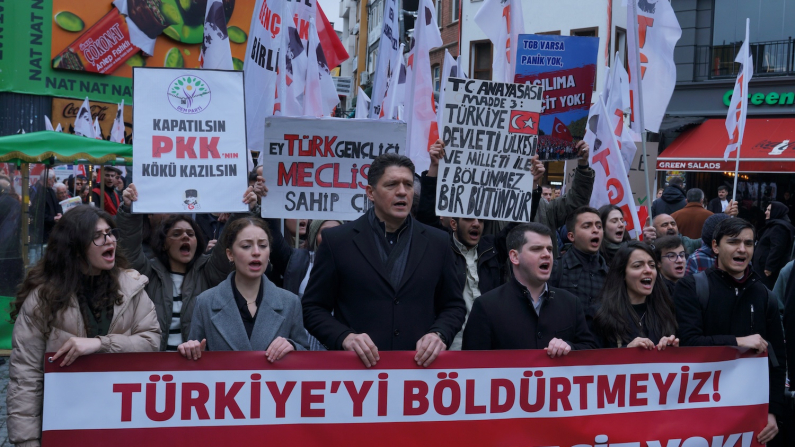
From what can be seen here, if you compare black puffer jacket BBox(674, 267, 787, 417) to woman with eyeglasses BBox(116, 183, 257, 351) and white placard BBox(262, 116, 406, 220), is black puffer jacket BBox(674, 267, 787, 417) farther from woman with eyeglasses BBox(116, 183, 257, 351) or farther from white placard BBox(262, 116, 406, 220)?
woman with eyeglasses BBox(116, 183, 257, 351)

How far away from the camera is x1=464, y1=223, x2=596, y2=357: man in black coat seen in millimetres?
4125

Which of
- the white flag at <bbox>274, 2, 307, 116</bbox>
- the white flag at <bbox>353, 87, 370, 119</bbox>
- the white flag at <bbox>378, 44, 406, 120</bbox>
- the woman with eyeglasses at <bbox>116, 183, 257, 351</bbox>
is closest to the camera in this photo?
the woman with eyeglasses at <bbox>116, 183, 257, 351</bbox>

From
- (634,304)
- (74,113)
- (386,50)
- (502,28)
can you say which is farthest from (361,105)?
(74,113)

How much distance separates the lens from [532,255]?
419 cm

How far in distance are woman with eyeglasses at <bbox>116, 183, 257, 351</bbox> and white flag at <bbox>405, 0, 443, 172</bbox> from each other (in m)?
3.29

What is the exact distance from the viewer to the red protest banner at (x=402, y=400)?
368cm

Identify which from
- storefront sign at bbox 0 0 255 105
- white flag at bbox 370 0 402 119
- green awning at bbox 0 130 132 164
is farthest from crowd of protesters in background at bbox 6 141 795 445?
storefront sign at bbox 0 0 255 105

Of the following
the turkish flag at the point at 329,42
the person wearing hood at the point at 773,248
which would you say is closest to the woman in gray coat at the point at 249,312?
the turkish flag at the point at 329,42

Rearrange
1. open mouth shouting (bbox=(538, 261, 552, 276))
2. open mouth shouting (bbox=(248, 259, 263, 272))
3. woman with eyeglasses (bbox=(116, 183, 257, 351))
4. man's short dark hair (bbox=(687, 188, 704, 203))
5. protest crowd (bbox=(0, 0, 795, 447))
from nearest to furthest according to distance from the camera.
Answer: protest crowd (bbox=(0, 0, 795, 447)), open mouth shouting (bbox=(248, 259, 263, 272)), open mouth shouting (bbox=(538, 261, 552, 276)), woman with eyeglasses (bbox=(116, 183, 257, 351)), man's short dark hair (bbox=(687, 188, 704, 203))

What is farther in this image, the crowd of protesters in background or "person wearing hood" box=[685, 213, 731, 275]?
"person wearing hood" box=[685, 213, 731, 275]

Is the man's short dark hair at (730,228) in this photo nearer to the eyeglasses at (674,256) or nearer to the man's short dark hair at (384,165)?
the eyeglasses at (674,256)

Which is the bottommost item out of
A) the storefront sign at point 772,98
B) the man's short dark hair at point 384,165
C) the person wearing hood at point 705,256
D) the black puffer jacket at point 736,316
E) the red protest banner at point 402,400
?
the red protest banner at point 402,400

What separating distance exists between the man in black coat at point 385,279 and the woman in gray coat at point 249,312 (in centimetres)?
15

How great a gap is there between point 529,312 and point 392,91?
6.08m
